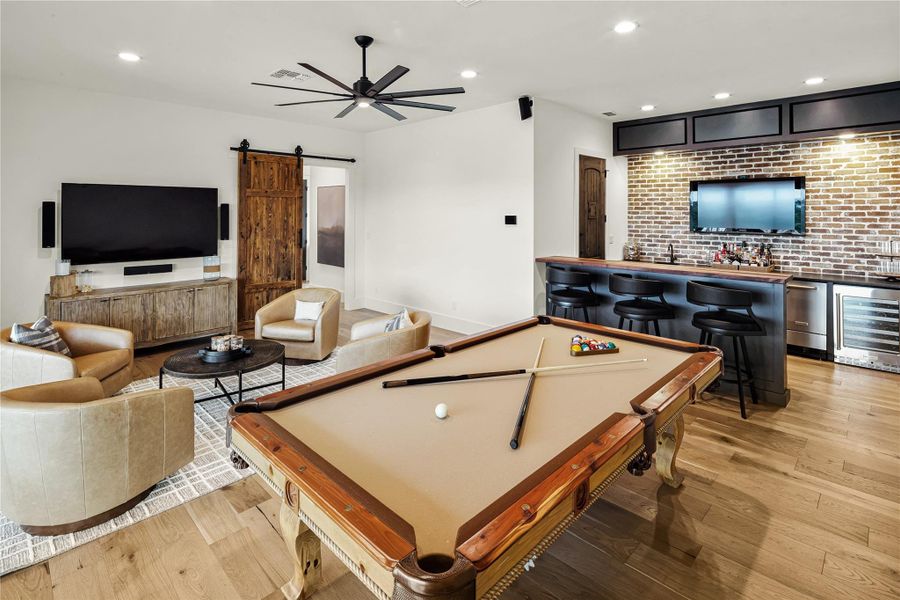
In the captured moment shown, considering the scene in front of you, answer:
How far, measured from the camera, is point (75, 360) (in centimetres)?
352

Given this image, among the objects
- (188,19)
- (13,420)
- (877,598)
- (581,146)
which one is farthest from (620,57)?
(13,420)

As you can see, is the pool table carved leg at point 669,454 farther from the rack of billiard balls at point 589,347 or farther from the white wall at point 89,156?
the white wall at point 89,156

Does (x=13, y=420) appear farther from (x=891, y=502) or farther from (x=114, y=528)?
(x=891, y=502)

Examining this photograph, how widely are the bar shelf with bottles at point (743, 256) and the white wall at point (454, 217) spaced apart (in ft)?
7.68

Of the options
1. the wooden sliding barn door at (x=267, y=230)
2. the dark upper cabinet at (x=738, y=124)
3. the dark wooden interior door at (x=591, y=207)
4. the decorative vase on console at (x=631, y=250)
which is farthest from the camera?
the decorative vase on console at (x=631, y=250)

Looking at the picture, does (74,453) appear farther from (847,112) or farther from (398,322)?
(847,112)

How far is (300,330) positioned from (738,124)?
5305 millimetres

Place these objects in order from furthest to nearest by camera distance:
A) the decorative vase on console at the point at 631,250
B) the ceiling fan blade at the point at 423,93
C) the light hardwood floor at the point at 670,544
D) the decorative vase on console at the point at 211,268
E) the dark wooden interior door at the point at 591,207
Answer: the decorative vase on console at the point at 631,250 < the dark wooden interior door at the point at 591,207 < the decorative vase on console at the point at 211,268 < the ceiling fan blade at the point at 423,93 < the light hardwood floor at the point at 670,544

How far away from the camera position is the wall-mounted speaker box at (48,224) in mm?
4797

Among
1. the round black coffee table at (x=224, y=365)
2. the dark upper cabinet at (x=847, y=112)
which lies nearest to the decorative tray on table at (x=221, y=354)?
the round black coffee table at (x=224, y=365)

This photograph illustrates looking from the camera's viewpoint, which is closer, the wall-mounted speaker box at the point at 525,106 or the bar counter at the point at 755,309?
the bar counter at the point at 755,309

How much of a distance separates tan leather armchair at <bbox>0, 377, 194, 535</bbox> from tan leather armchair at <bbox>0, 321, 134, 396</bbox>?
2.88ft

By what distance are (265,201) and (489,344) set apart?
4827 millimetres

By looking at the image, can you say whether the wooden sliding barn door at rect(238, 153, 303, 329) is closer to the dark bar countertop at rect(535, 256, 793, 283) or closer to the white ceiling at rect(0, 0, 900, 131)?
the white ceiling at rect(0, 0, 900, 131)
